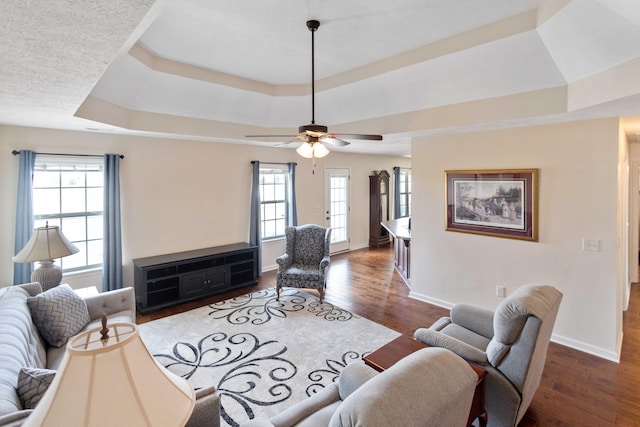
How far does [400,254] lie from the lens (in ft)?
19.8

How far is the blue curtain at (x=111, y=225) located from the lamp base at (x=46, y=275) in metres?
1.03

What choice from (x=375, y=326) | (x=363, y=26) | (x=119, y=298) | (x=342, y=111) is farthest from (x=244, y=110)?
(x=375, y=326)

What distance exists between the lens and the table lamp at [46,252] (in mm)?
3178

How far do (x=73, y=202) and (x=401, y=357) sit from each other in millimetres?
4550

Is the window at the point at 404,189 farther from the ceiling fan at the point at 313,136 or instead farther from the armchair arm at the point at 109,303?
the armchair arm at the point at 109,303

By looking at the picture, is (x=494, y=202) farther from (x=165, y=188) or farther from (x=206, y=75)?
(x=165, y=188)

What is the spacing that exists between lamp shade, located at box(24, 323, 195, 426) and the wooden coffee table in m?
1.54

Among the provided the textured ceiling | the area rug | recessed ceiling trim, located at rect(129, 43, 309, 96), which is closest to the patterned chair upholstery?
the area rug

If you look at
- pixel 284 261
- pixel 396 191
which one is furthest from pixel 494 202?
pixel 396 191

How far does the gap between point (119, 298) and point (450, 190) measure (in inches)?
164

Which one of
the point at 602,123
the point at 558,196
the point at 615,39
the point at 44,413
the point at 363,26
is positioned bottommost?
the point at 44,413

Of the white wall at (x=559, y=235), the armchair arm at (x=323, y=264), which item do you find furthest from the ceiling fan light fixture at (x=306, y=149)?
the white wall at (x=559, y=235)

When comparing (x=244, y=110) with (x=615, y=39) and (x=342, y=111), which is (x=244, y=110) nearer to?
(x=342, y=111)

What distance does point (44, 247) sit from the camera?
3219 mm
